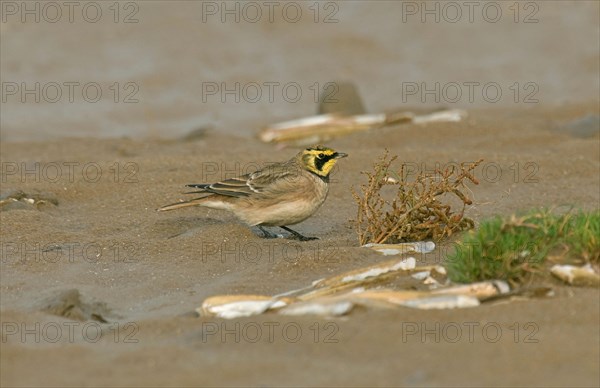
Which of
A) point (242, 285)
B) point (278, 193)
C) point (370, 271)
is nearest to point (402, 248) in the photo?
point (370, 271)

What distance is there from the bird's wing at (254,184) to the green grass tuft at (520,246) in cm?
272

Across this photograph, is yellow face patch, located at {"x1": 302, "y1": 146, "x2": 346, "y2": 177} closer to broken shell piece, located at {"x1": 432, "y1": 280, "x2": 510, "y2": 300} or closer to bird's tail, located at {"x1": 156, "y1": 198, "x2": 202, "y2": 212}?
bird's tail, located at {"x1": 156, "y1": 198, "x2": 202, "y2": 212}

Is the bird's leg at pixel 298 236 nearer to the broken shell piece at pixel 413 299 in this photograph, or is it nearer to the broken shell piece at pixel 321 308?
the broken shell piece at pixel 413 299

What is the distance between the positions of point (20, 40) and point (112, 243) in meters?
9.86

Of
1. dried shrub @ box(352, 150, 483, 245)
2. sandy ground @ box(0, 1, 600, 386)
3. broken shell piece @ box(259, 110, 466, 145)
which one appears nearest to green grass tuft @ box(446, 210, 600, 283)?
sandy ground @ box(0, 1, 600, 386)

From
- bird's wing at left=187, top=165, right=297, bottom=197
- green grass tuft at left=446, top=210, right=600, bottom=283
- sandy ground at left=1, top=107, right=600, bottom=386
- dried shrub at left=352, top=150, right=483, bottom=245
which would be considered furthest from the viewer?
bird's wing at left=187, top=165, right=297, bottom=197

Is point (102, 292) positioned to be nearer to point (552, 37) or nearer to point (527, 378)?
point (527, 378)

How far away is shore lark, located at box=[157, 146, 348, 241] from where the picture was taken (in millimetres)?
9062

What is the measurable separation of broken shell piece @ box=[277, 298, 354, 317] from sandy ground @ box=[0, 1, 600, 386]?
0.39 feet

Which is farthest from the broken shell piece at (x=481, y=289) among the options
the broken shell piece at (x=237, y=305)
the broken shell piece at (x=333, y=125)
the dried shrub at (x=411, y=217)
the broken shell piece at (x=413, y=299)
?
the broken shell piece at (x=333, y=125)

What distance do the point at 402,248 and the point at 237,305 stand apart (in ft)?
6.15

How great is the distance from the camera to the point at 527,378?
17.8 feet

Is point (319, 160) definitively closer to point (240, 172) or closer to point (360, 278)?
point (240, 172)

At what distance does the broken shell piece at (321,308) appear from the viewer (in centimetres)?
625
